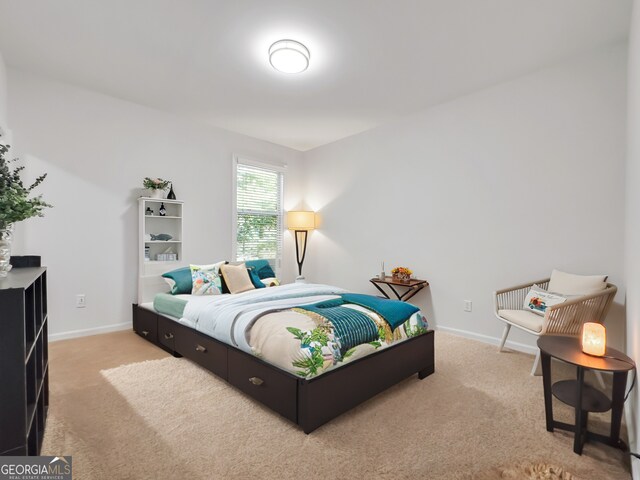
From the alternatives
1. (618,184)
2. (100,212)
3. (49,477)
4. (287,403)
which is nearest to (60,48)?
(100,212)

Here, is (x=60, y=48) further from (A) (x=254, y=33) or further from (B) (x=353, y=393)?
(B) (x=353, y=393)

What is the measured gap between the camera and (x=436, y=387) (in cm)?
252

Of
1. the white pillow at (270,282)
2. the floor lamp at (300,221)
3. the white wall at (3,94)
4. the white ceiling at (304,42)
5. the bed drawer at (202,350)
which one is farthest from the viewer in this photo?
the floor lamp at (300,221)

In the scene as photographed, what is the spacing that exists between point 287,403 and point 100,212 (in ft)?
10.4

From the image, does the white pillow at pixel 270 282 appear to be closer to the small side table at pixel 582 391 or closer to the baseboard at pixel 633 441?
the small side table at pixel 582 391

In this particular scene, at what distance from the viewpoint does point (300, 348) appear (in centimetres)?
198

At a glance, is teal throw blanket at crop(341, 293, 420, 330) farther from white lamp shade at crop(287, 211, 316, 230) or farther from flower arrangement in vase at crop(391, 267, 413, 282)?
white lamp shade at crop(287, 211, 316, 230)

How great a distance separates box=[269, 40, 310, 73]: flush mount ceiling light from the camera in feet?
8.91

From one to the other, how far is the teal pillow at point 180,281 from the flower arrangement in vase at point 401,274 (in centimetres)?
243

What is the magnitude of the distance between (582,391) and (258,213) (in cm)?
441

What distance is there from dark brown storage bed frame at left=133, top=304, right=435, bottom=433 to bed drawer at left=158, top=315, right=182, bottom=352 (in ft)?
0.17

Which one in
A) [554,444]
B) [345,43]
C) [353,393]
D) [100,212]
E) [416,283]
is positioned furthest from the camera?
[416,283]

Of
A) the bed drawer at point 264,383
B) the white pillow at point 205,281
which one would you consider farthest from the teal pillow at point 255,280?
the bed drawer at point 264,383

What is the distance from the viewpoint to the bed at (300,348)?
6.43ft
